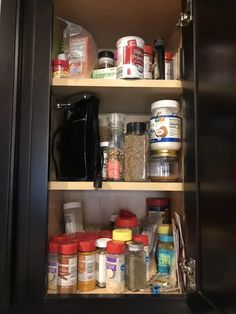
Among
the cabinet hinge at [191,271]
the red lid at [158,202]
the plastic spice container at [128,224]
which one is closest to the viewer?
the cabinet hinge at [191,271]

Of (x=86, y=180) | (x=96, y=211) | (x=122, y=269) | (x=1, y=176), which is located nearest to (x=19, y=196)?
(x=1, y=176)

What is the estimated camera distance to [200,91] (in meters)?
0.57

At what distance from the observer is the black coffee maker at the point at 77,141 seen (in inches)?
29.5

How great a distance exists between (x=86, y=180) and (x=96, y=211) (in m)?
0.31

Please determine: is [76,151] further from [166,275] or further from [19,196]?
[166,275]

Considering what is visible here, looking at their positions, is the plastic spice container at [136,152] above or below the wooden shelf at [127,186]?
above

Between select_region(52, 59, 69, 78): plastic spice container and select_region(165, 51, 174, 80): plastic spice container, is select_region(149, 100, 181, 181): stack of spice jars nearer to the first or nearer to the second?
select_region(165, 51, 174, 80): plastic spice container

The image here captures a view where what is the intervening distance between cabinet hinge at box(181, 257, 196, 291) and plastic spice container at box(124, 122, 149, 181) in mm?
248

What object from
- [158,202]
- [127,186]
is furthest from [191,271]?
[158,202]

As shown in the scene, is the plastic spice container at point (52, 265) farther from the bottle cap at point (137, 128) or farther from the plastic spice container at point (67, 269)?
the bottle cap at point (137, 128)

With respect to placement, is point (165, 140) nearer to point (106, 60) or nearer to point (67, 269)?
point (106, 60)

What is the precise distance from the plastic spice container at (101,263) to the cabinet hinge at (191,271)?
21cm

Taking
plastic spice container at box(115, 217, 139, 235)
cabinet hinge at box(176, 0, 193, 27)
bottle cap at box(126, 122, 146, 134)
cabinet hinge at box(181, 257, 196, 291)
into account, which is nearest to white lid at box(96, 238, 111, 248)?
plastic spice container at box(115, 217, 139, 235)

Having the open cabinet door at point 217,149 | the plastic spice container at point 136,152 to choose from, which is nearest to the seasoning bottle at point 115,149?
the plastic spice container at point 136,152
